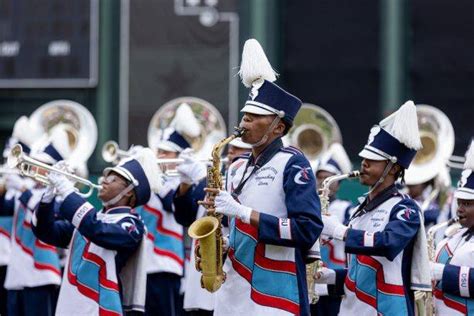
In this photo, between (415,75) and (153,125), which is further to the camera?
(415,75)

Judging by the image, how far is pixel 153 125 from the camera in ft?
46.1

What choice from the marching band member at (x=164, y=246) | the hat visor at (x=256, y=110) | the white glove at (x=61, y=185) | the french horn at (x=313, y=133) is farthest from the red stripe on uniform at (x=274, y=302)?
the french horn at (x=313, y=133)

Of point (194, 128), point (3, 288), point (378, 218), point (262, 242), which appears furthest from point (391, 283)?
point (3, 288)

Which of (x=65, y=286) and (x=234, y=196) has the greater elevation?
(x=234, y=196)

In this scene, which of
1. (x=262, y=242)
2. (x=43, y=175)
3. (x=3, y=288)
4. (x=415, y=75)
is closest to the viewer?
(x=262, y=242)

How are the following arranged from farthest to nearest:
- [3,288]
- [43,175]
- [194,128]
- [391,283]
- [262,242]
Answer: [3,288] < [194,128] < [43,175] < [391,283] < [262,242]

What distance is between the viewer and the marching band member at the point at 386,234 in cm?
842

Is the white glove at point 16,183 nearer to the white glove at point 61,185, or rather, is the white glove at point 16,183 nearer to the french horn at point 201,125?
the french horn at point 201,125

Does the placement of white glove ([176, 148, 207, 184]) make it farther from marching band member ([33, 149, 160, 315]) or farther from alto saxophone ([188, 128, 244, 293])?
alto saxophone ([188, 128, 244, 293])

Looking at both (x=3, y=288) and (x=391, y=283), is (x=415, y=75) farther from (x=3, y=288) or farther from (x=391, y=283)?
(x=391, y=283)

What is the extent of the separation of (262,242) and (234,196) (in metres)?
0.31

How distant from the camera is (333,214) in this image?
11.9 m

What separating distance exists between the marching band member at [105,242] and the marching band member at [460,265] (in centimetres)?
174

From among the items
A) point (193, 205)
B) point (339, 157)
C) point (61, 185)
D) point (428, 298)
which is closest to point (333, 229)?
point (428, 298)
